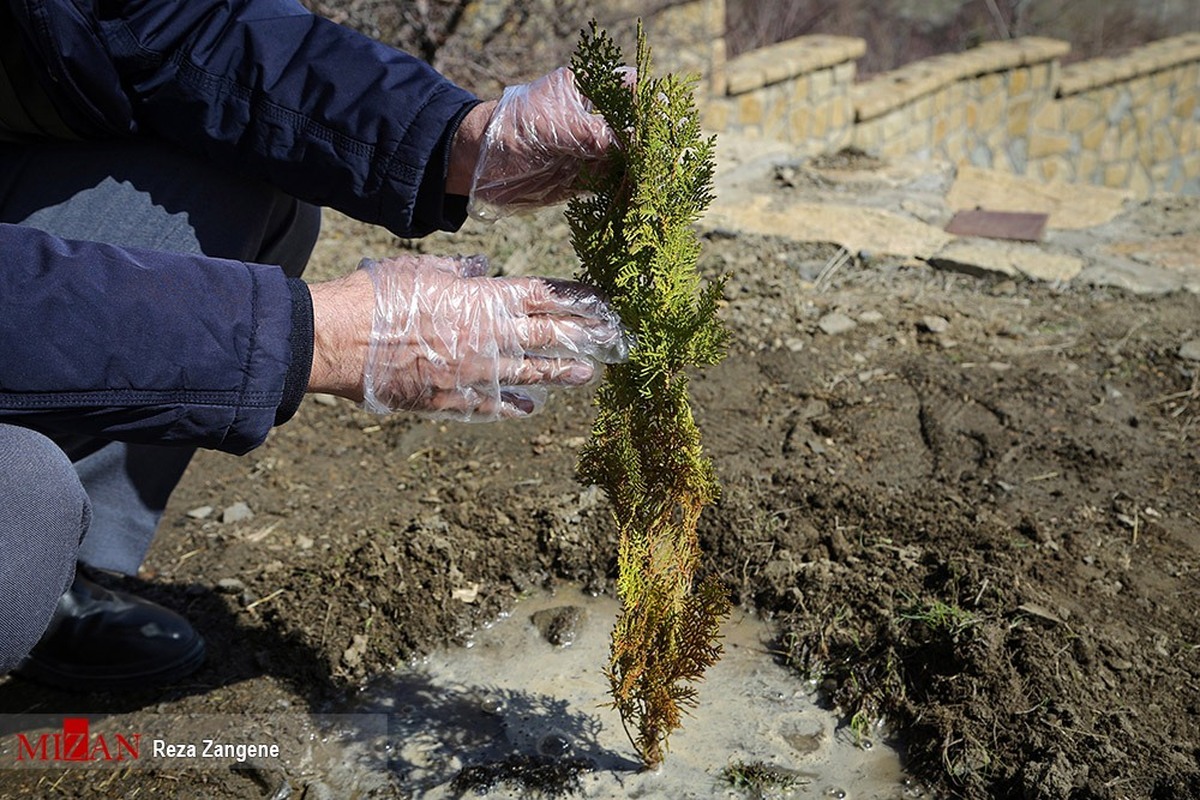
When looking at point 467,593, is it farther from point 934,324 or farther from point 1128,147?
point 1128,147

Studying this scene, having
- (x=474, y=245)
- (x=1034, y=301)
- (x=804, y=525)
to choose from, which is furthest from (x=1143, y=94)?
(x=804, y=525)

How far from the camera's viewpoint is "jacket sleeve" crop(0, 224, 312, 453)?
5.73ft

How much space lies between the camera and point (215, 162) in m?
2.40

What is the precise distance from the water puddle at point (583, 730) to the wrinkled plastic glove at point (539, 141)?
43.2 inches

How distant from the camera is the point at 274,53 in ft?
7.54

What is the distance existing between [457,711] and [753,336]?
1797 mm

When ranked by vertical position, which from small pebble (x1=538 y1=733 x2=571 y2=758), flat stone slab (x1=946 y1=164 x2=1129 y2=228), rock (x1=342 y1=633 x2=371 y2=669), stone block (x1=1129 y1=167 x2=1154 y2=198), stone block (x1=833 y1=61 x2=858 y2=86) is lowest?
small pebble (x1=538 y1=733 x2=571 y2=758)

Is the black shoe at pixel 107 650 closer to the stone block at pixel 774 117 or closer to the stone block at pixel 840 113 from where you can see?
the stone block at pixel 774 117

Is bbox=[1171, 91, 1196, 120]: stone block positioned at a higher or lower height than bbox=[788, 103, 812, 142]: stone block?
higher

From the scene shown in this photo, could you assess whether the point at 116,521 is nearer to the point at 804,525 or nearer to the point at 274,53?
the point at 274,53

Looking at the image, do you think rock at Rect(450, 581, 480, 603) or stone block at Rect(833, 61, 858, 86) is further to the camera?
stone block at Rect(833, 61, 858, 86)

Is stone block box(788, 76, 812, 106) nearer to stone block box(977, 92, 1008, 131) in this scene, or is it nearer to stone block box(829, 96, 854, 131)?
stone block box(829, 96, 854, 131)

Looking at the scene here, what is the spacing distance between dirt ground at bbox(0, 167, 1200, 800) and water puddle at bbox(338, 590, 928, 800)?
0.24ft

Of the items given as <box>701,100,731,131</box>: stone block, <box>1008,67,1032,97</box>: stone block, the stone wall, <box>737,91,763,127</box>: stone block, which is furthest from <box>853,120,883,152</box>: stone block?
<box>1008,67,1032,97</box>: stone block
